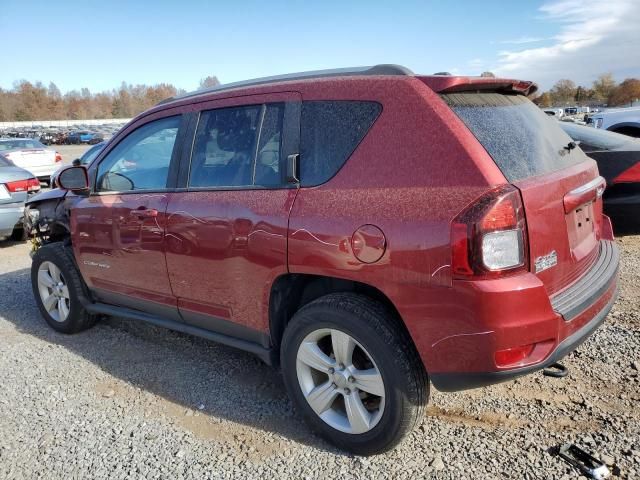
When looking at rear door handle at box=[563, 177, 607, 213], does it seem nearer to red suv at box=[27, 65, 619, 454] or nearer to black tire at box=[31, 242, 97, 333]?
red suv at box=[27, 65, 619, 454]

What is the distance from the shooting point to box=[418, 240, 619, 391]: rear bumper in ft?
6.92

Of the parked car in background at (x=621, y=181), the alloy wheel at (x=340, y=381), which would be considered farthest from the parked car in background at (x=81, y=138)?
the alloy wheel at (x=340, y=381)

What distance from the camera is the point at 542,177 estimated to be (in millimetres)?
2357

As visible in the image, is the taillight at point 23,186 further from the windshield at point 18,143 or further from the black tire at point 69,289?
the windshield at point 18,143

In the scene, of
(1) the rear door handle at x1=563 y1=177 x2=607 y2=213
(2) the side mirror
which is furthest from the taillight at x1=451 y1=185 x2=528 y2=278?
(2) the side mirror

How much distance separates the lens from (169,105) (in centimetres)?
349

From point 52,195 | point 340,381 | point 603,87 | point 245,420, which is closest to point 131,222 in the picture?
point 52,195

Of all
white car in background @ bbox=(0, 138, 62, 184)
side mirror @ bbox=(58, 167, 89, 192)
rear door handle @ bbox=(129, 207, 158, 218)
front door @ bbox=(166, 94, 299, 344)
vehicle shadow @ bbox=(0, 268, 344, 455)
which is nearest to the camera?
front door @ bbox=(166, 94, 299, 344)

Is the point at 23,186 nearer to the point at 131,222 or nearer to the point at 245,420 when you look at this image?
the point at 131,222

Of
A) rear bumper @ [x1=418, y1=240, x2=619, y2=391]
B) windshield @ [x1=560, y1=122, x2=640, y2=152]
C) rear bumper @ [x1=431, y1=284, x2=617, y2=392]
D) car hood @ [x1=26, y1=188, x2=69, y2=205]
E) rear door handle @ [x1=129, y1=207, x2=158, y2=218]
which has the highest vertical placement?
windshield @ [x1=560, y1=122, x2=640, y2=152]

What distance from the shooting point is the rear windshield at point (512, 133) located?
2291 millimetres

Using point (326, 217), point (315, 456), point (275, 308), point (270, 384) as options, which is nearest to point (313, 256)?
point (326, 217)

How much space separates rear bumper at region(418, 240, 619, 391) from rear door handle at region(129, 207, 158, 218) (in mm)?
1991

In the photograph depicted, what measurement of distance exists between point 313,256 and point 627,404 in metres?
2.00
